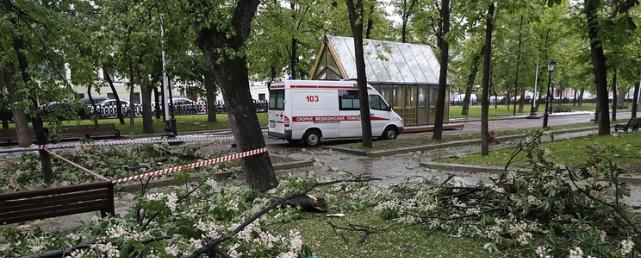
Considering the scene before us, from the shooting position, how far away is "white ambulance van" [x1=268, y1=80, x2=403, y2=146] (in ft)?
55.4

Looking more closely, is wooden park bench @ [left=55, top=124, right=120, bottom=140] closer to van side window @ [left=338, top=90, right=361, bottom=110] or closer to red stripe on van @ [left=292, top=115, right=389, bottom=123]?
red stripe on van @ [left=292, top=115, right=389, bottom=123]

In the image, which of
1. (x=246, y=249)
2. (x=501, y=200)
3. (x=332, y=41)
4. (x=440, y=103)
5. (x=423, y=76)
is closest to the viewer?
(x=246, y=249)

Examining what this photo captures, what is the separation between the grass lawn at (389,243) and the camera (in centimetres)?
443

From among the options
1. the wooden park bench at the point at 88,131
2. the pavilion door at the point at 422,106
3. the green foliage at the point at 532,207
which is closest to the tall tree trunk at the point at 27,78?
the green foliage at the point at 532,207

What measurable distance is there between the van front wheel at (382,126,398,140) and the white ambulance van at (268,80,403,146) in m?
0.05

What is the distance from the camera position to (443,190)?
5.83 metres

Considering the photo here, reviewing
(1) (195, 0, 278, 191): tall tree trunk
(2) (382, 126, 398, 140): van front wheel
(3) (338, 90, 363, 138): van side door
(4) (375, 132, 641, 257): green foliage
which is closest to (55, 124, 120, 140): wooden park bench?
(3) (338, 90, 363, 138): van side door

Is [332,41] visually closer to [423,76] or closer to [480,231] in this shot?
[423,76]

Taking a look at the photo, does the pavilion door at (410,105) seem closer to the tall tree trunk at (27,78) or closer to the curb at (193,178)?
the curb at (193,178)

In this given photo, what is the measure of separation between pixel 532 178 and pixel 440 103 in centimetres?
1209

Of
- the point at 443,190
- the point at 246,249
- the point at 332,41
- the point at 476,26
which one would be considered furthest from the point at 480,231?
the point at 332,41

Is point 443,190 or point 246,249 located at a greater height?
point 246,249

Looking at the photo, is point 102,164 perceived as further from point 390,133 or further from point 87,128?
point 390,133

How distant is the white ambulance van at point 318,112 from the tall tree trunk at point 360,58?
2.58 metres
